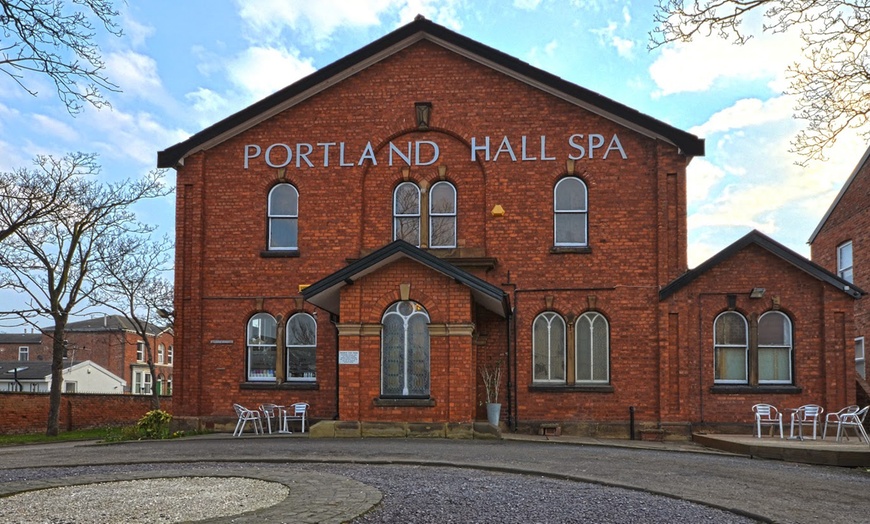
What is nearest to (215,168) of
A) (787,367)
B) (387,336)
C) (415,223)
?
(415,223)

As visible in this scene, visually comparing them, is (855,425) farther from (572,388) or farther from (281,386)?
(281,386)

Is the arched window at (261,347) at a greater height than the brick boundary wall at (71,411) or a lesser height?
greater

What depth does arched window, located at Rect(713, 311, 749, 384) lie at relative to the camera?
62.5 feet

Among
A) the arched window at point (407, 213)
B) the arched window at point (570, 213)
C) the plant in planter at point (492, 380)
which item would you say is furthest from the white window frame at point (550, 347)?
the arched window at point (407, 213)

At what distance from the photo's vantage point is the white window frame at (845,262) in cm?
2663

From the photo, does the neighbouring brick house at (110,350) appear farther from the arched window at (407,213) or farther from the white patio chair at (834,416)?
the white patio chair at (834,416)

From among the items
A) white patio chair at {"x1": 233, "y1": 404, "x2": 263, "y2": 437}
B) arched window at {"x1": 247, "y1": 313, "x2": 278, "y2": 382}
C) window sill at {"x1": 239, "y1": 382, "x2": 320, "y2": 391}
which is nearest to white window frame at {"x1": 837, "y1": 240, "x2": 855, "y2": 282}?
window sill at {"x1": 239, "y1": 382, "x2": 320, "y2": 391}

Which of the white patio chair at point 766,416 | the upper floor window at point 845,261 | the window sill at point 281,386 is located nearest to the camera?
the white patio chair at point 766,416

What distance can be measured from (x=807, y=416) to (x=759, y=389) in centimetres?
110

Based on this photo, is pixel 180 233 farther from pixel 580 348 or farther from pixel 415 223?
pixel 580 348

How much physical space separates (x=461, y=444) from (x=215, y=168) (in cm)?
952

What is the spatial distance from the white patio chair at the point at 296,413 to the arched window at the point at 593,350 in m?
6.21

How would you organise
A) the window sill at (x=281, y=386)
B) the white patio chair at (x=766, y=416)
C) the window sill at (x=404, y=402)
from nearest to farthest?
the window sill at (x=404, y=402) < the white patio chair at (x=766, y=416) < the window sill at (x=281, y=386)

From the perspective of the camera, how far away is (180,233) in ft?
67.2
